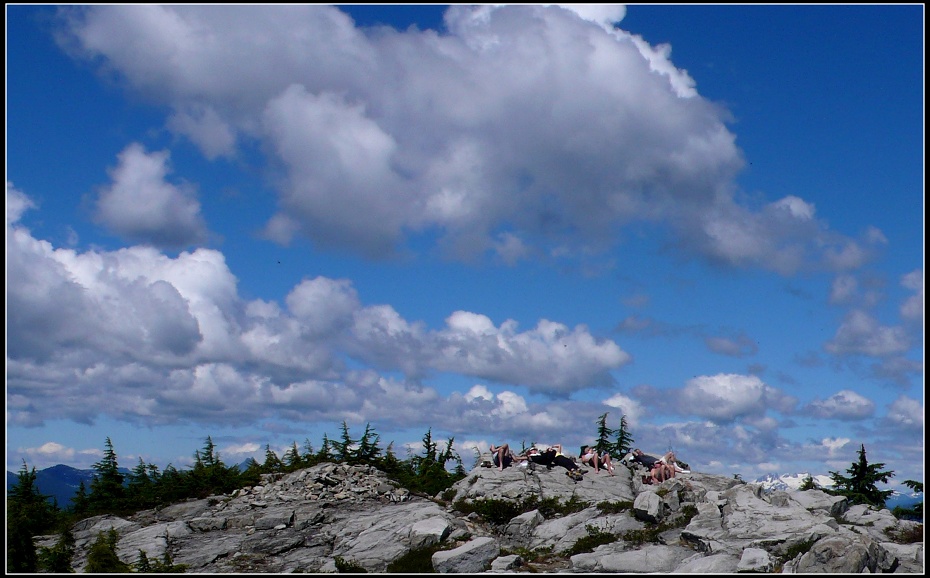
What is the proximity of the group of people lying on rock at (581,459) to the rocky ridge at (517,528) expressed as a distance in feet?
2.52

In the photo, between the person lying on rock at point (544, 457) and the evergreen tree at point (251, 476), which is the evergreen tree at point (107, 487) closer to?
the evergreen tree at point (251, 476)

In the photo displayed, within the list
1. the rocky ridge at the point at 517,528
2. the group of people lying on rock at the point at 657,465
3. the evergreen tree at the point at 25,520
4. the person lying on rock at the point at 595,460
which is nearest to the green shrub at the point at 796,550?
the rocky ridge at the point at 517,528

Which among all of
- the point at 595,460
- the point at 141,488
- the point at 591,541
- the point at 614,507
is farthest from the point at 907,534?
the point at 141,488

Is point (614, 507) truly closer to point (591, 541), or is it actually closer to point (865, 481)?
point (591, 541)

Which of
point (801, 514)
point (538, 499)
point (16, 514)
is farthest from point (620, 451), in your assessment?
point (16, 514)

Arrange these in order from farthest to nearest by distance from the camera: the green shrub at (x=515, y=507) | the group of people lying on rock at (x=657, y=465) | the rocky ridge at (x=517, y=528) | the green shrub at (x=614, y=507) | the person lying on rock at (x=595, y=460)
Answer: the person lying on rock at (x=595, y=460)
the group of people lying on rock at (x=657, y=465)
the green shrub at (x=515, y=507)
the green shrub at (x=614, y=507)
the rocky ridge at (x=517, y=528)

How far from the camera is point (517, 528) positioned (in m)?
31.8

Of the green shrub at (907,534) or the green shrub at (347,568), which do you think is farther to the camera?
the green shrub at (907,534)

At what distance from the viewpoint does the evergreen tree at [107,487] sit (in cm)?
4172

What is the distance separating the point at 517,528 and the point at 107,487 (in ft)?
91.8

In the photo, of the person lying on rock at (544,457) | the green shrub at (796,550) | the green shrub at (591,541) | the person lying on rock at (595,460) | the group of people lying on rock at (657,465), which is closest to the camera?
the green shrub at (796,550)

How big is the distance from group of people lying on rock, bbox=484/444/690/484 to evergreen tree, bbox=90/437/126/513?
23.2 metres

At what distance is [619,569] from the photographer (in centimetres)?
2453

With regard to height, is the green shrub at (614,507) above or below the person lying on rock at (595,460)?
below
